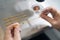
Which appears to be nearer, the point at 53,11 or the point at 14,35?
the point at 14,35

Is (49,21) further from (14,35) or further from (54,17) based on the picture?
(14,35)

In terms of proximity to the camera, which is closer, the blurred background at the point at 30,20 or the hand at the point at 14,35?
the hand at the point at 14,35

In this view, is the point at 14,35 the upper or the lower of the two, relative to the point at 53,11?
lower

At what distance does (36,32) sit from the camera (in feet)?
2.20

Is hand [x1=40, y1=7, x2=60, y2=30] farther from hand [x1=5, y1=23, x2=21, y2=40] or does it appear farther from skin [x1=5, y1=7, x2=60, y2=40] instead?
hand [x1=5, y1=23, x2=21, y2=40]

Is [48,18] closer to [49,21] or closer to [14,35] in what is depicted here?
[49,21]

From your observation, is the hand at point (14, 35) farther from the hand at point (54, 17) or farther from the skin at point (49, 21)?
the hand at point (54, 17)

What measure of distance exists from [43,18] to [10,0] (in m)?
0.27

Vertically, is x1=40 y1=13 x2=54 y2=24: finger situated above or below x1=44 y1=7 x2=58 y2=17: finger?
below

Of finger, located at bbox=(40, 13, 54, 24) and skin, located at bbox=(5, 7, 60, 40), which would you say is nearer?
skin, located at bbox=(5, 7, 60, 40)

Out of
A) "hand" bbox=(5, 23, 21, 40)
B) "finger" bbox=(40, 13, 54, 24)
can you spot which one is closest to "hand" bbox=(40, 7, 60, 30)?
"finger" bbox=(40, 13, 54, 24)

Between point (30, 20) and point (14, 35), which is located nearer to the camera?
point (14, 35)

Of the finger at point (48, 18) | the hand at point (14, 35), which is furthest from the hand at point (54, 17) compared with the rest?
the hand at point (14, 35)

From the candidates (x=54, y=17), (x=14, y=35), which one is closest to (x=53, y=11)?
(x=54, y=17)
